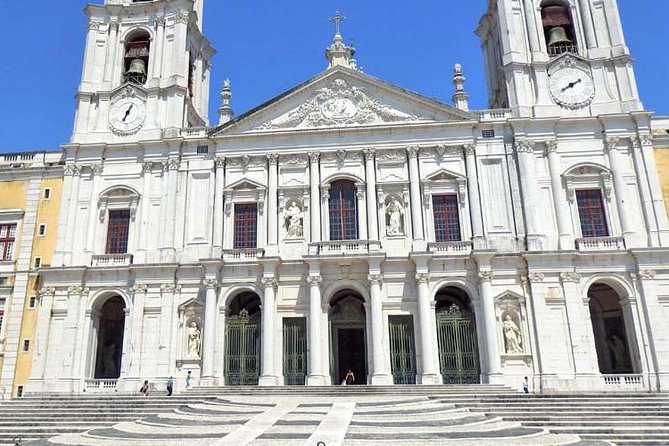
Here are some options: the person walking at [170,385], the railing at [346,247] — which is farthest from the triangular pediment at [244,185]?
the person walking at [170,385]

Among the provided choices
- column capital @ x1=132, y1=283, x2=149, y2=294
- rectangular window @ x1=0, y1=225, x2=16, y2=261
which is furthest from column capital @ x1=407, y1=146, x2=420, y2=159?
rectangular window @ x1=0, y1=225, x2=16, y2=261

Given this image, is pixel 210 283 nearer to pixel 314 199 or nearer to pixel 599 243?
pixel 314 199

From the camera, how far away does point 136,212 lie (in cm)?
2580

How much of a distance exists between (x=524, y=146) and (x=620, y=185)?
172 inches

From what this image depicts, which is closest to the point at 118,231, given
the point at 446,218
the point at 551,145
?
the point at 446,218

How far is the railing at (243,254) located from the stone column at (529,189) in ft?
37.9

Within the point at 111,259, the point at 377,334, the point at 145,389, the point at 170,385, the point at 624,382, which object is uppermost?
the point at 111,259

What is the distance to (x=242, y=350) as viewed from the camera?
929 inches

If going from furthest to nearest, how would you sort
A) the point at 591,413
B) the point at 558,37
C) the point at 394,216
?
the point at 558,37
the point at 394,216
the point at 591,413

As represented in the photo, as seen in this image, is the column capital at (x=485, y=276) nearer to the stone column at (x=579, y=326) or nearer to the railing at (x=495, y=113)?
the stone column at (x=579, y=326)

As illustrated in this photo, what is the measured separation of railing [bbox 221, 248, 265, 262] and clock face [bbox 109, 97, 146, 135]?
332 inches

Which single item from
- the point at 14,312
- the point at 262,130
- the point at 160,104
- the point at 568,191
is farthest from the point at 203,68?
the point at 568,191

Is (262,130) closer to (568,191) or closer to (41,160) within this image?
(41,160)

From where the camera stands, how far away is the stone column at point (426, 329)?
71.8 ft
